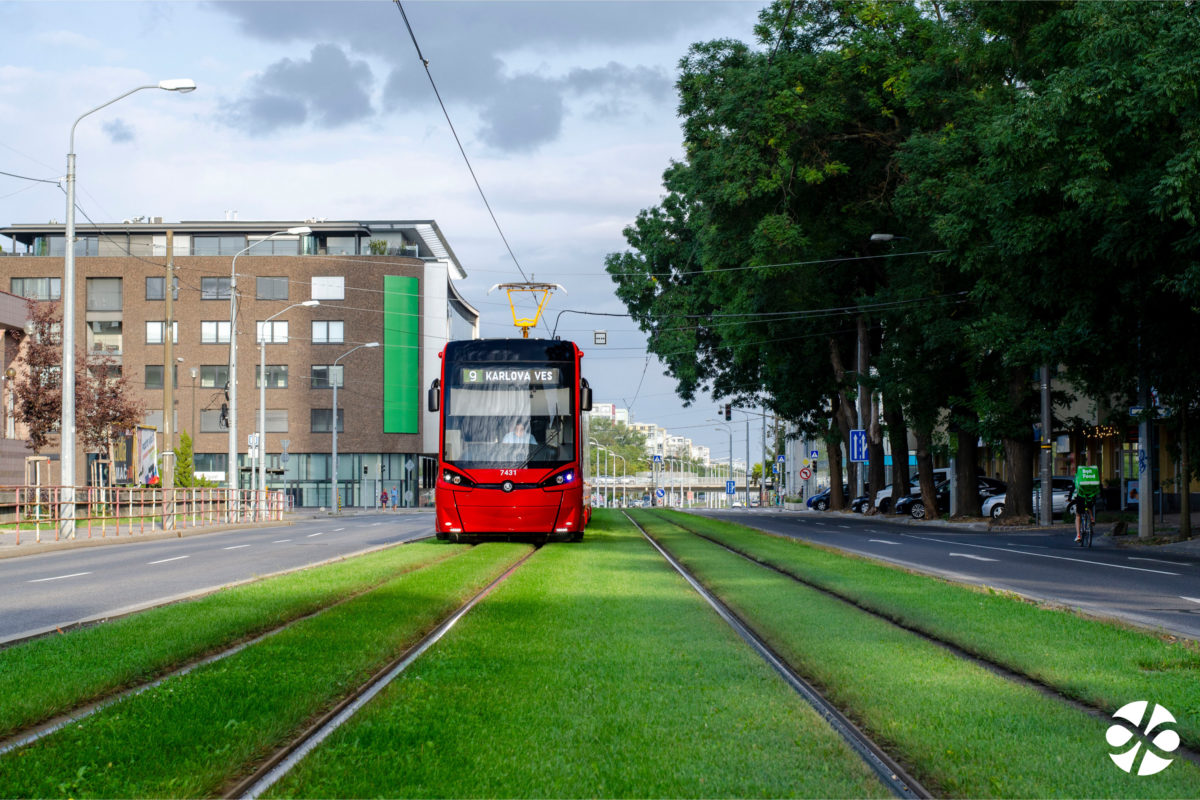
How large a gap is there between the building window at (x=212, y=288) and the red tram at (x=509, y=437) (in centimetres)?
6343

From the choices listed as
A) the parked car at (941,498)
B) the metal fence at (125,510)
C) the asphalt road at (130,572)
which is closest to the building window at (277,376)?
the metal fence at (125,510)

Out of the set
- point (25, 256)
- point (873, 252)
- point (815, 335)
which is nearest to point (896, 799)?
point (873, 252)

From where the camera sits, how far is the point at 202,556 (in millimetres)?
22422

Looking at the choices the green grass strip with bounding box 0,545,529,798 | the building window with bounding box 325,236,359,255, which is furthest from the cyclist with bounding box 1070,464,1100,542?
the building window with bounding box 325,236,359,255

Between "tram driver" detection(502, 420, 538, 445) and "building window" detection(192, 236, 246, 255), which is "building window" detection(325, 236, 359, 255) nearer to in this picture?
"building window" detection(192, 236, 246, 255)

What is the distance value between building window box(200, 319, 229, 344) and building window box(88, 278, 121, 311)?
20.3ft

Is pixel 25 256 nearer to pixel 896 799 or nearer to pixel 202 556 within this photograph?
pixel 202 556

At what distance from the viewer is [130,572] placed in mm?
18172

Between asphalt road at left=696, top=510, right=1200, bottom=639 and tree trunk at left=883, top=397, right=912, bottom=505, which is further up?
tree trunk at left=883, top=397, right=912, bottom=505

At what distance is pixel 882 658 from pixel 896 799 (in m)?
3.63

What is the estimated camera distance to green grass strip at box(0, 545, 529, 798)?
5215mm

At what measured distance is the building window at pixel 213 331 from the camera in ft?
274

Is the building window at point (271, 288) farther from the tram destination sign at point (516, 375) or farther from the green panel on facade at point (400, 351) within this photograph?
the tram destination sign at point (516, 375)

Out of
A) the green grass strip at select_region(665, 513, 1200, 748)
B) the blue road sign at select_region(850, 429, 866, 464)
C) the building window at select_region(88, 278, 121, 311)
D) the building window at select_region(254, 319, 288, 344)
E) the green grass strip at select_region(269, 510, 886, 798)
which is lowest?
the green grass strip at select_region(665, 513, 1200, 748)
